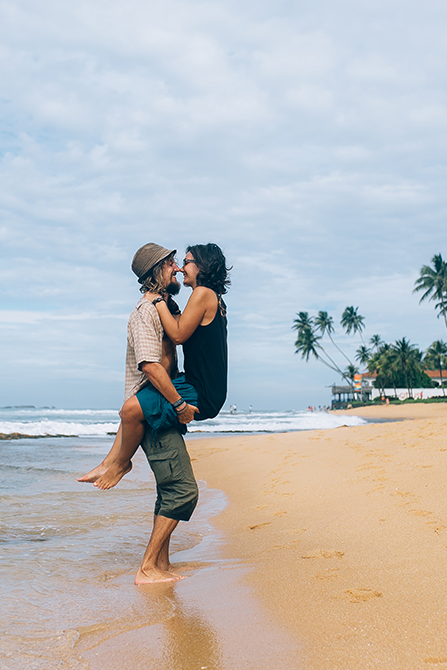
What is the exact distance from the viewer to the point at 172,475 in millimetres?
3053

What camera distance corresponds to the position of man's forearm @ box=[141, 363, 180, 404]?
292 centimetres

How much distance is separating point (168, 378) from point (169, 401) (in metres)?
0.13

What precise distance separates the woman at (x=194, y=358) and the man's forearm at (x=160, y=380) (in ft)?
0.18

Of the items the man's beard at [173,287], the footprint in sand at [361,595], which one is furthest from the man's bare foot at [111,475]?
the footprint in sand at [361,595]

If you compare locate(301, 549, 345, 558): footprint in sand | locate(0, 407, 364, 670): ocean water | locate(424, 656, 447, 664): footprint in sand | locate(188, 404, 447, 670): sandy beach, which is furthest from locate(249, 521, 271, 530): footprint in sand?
locate(424, 656, 447, 664): footprint in sand

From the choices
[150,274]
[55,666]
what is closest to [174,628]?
[55,666]

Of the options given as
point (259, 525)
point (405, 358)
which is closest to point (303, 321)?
point (405, 358)

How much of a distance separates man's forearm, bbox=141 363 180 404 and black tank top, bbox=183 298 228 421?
26 cm

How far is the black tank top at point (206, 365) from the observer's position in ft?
10.3

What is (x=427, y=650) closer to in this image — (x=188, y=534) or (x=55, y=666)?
(x=55, y=666)

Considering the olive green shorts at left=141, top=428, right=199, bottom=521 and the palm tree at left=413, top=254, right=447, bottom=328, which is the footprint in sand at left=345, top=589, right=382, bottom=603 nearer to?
the olive green shorts at left=141, top=428, right=199, bottom=521

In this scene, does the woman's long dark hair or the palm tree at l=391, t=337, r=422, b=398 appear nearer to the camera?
the woman's long dark hair

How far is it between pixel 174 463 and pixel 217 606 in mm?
886

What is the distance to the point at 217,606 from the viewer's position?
2391 mm
